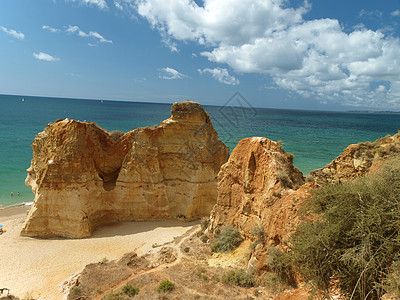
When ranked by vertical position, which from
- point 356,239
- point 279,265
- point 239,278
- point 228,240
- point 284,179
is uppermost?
point 284,179

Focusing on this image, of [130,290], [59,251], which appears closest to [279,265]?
[130,290]

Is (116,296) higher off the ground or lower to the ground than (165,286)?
lower

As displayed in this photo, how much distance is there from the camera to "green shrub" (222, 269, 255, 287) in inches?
376

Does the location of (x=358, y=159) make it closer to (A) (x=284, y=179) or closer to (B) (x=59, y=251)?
(A) (x=284, y=179)

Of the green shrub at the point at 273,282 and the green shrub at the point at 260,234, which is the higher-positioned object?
the green shrub at the point at 260,234

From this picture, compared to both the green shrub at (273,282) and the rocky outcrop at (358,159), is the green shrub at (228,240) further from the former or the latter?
the rocky outcrop at (358,159)

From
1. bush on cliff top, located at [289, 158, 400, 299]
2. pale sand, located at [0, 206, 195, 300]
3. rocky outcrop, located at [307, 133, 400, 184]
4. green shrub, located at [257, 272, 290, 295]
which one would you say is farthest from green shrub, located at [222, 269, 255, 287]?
pale sand, located at [0, 206, 195, 300]

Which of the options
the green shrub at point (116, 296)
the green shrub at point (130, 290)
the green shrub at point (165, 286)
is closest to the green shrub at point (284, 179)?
the green shrub at point (165, 286)

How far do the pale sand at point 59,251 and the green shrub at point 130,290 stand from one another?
3919 millimetres

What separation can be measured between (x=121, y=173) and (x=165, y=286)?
10.9 m

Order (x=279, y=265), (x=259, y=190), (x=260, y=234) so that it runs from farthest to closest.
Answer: (x=259, y=190) < (x=260, y=234) < (x=279, y=265)

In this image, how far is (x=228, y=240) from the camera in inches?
489

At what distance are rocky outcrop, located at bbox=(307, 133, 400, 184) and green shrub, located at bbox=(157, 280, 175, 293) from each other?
734cm

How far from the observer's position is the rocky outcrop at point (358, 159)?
1127 cm
